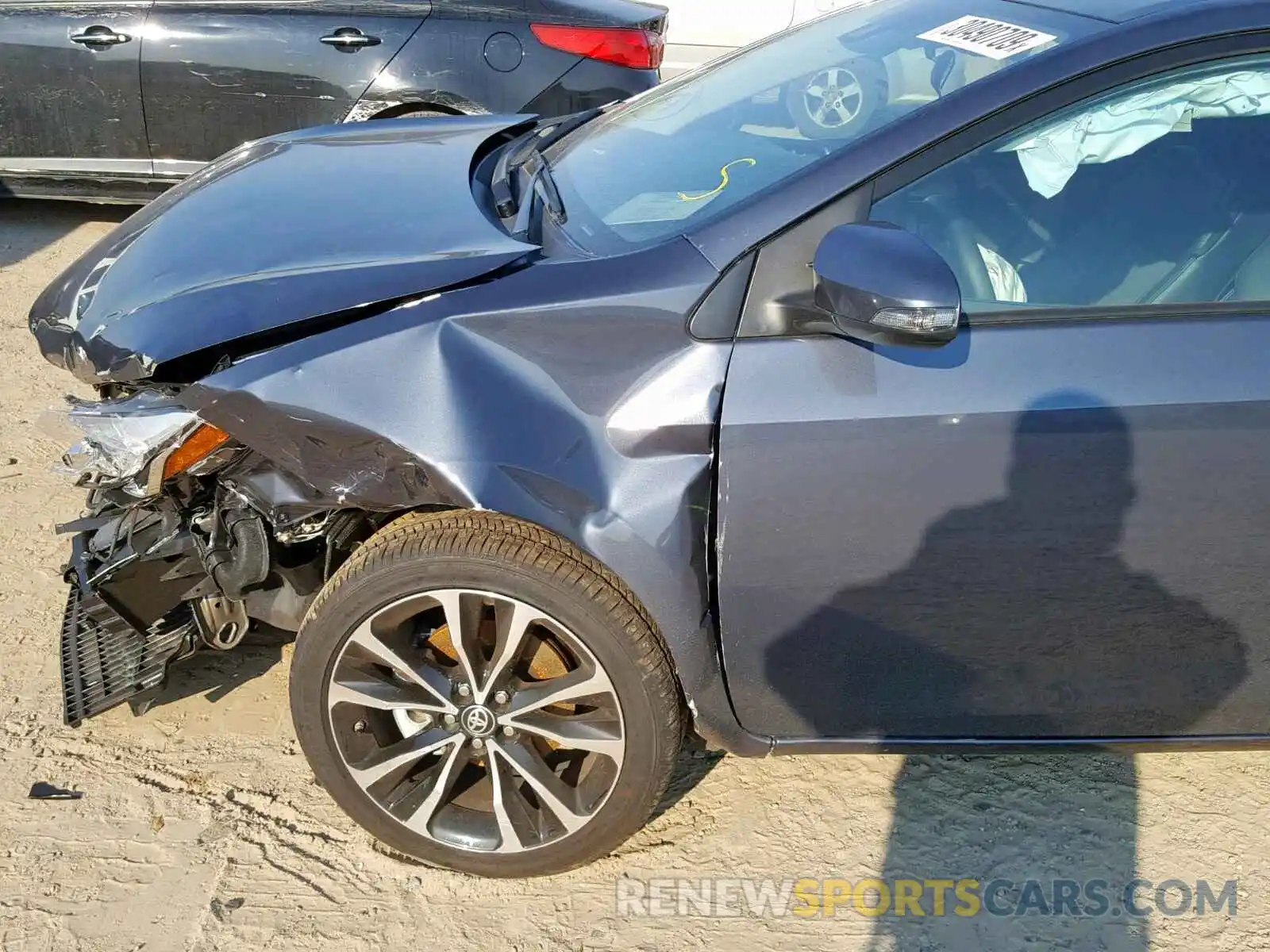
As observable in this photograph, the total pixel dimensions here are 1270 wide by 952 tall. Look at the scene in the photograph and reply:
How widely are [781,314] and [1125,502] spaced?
2.38 feet

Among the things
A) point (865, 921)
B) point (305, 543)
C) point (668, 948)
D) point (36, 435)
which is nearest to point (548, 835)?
point (668, 948)

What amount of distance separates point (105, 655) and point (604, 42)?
3.68 meters

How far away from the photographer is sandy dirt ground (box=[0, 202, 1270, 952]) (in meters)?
2.39

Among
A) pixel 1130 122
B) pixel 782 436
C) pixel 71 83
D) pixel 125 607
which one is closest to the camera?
pixel 782 436

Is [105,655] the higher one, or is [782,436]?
[782,436]

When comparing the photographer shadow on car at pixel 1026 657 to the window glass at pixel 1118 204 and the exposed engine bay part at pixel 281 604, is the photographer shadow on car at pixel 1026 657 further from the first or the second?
the exposed engine bay part at pixel 281 604

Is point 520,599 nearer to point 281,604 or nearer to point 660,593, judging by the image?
point 660,593

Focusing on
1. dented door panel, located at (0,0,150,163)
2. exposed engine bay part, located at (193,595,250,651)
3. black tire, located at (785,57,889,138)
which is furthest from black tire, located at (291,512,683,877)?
dented door panel, located at (0,0,150,163)

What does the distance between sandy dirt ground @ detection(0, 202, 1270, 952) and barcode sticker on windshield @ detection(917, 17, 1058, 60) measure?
163cm

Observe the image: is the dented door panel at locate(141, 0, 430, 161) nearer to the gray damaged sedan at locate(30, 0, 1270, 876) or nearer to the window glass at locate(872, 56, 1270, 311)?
the gray damaged sedan at locate(30, 0, 1270, 876)

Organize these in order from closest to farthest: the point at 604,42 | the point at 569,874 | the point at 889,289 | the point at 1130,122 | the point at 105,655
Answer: the point at 889,289
the point at 1130,122
the point at 569,874
the point at 105,655
the point at 604,42

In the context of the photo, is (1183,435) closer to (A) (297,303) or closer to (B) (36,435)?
(A) (297,303)

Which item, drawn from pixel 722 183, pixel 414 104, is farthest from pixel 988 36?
pixel 414 104

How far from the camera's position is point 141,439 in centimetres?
243
